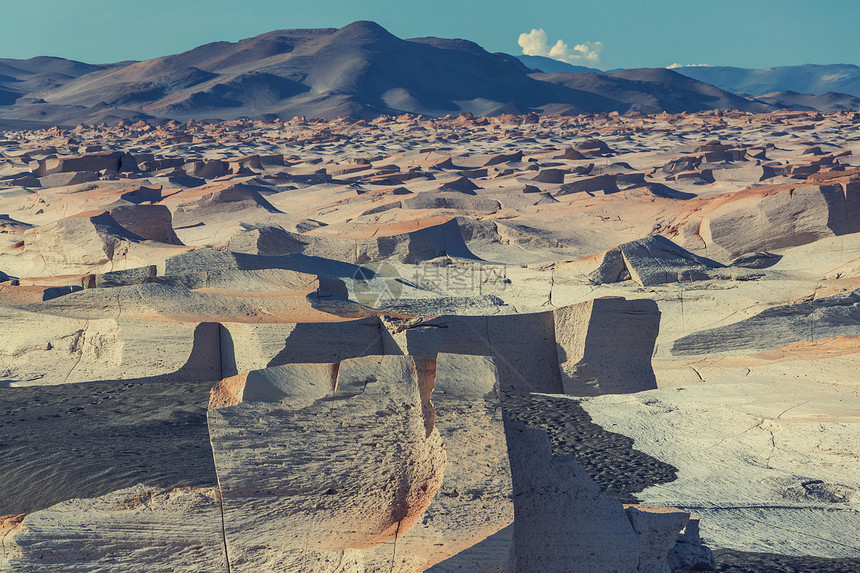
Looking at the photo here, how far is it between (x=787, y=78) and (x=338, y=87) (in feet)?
412

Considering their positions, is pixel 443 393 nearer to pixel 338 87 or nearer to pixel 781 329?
pixel 781 329

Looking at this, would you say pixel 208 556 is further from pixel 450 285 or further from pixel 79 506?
pixel 450 285

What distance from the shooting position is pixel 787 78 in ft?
538

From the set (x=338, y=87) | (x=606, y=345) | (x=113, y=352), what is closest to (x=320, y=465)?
(x=113, y=352)

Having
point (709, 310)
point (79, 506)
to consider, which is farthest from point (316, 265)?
point (79, 506)

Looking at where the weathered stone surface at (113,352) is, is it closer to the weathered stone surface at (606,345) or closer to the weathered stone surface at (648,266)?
the weathered stone surface at (606,345)

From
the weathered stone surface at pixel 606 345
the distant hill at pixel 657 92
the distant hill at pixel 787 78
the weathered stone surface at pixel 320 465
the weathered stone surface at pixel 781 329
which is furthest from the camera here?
the distant hill at pixel 787 78

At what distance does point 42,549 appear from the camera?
249 cm

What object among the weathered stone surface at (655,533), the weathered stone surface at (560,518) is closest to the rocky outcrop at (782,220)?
the weathered stone surface at (655,533)

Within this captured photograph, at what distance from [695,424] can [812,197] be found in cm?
602

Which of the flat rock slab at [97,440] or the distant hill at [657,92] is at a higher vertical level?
the distant hill at [657,92]

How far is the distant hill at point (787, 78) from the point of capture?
153m

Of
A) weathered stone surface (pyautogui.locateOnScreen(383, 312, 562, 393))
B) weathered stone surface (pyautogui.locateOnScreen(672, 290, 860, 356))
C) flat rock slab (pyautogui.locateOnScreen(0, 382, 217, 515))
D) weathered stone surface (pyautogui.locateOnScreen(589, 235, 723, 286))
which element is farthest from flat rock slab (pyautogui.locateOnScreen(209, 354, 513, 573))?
weathered stone surface (pyautogui.locateOnScreen(589, 235, 723, 286))

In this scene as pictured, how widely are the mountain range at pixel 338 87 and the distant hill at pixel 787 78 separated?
78.7 meters
